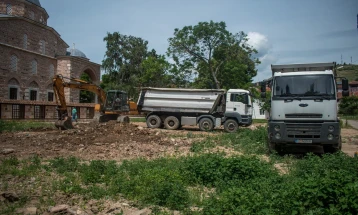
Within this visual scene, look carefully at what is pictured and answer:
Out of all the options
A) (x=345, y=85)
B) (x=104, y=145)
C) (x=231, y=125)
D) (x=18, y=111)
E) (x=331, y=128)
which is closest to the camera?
(x=331, y=128)

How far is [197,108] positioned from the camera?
1983 cm

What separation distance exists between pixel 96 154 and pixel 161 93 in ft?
36.7

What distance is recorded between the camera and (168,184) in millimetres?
5129

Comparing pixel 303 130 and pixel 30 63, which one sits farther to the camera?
pixel 30 63

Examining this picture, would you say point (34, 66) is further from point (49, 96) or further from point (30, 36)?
point (49, 96)

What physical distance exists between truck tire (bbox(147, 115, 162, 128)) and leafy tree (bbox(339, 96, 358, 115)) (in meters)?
40.7

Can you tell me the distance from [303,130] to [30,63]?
3464 centimetres

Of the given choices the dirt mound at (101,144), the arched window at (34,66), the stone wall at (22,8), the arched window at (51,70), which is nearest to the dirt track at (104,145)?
the dirt mound at (101,144)

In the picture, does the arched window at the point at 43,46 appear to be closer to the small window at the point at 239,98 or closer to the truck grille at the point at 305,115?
the small window at the point at 239,98

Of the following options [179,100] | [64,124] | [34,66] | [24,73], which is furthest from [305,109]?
[34,66]

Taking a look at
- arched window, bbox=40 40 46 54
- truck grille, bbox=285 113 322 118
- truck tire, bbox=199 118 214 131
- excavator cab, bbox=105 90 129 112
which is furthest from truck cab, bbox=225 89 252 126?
arched window, bbox=40 40 46 54

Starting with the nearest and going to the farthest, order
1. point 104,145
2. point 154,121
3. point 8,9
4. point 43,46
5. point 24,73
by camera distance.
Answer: point 104,145 → point 154,121 → point 24,73 → point 8,9 → point 43,46

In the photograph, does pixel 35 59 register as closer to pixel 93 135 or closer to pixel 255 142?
pixel 93 135

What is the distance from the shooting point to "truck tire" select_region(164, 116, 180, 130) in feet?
67.3
